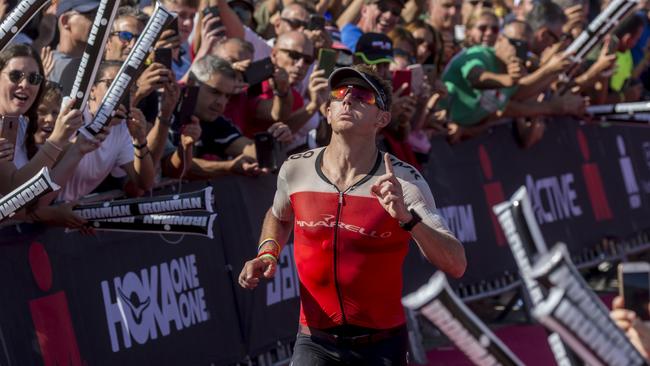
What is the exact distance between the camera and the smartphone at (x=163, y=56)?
7750mm

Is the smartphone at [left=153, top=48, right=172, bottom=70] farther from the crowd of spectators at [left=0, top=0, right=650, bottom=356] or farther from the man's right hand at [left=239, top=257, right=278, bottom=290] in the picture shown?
the man's right hand at [left=239, top=257, right=278, bottom=290]

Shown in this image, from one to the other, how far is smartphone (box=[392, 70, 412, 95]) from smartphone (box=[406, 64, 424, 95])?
147 mm

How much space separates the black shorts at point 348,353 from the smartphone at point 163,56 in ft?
7.29

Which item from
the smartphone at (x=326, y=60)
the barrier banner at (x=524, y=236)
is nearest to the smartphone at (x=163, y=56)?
the smartphone at (x=326, y=60)

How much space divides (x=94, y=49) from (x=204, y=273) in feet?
7.75

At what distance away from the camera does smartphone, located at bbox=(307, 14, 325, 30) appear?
10.2m

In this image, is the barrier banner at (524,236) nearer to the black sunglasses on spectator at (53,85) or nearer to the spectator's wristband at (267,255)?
the spectator's wristband at (267,255)

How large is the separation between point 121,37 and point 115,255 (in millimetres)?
1392

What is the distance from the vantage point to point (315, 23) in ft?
33.5

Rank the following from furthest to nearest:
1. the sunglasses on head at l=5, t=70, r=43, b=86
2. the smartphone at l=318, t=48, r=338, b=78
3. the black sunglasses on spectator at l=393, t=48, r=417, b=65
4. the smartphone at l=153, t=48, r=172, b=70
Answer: the black sunglasses on spectator at l=393, t=48, r=417, b=65
the smartphone at l=318, t=48, r=338, b=78
the smartphone at l=153, t=48, r=172, b=70
the sunglasses on head at l=5, t=70, r=43, b=86

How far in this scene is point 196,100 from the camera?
8.18m

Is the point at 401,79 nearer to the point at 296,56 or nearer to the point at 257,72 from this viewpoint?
the point at 296,56

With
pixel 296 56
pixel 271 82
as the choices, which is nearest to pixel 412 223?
pixel 271 82

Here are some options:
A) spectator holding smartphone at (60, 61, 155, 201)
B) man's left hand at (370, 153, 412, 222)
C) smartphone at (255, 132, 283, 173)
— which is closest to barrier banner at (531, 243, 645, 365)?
man's left hand at (370, 153, 412, 222)
